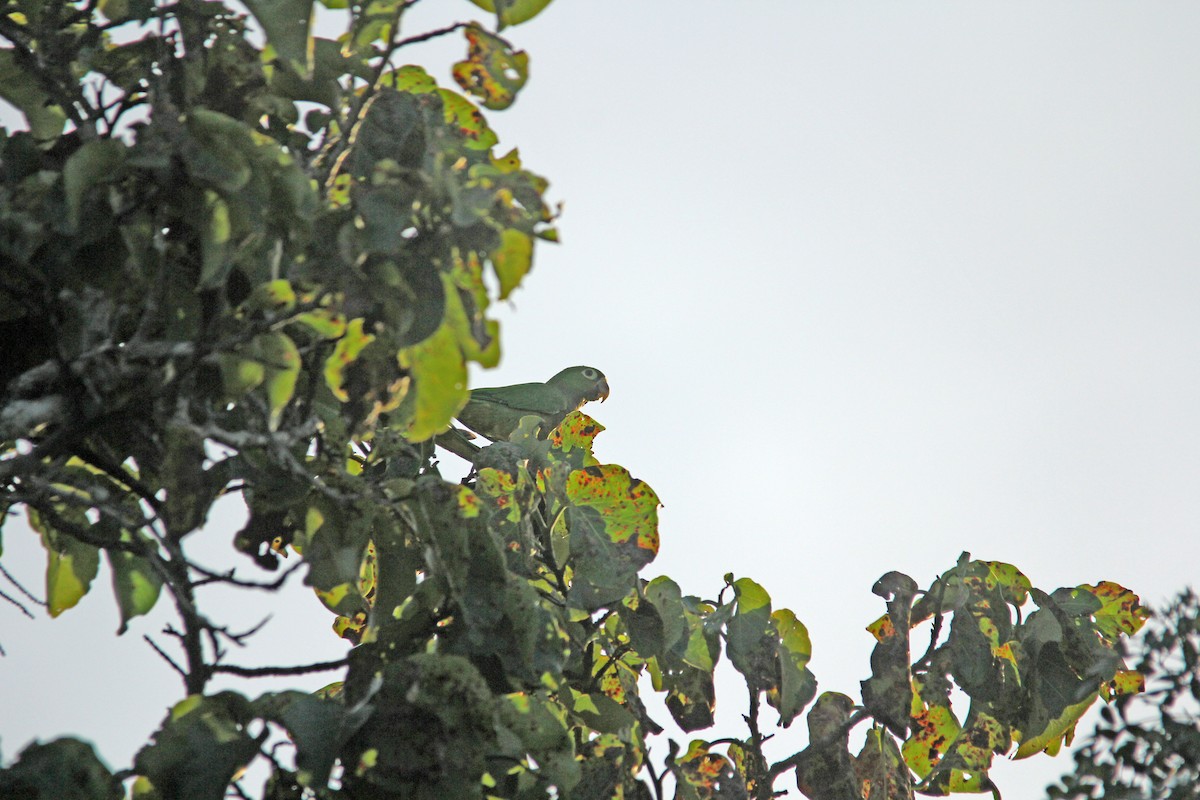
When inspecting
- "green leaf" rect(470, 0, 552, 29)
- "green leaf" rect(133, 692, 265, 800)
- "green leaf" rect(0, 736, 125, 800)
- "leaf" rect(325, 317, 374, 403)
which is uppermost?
"green leaf" rect(470, 0, 552, 29)

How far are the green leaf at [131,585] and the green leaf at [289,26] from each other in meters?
1.02

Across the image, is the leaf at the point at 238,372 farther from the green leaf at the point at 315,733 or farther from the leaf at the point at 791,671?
the leaf at the point at 791,671

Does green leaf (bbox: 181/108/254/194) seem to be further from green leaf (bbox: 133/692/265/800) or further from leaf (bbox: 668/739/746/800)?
leaf (bbox: 668/739/746/800)

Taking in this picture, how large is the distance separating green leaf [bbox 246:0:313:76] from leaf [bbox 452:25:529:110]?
0.27 meters

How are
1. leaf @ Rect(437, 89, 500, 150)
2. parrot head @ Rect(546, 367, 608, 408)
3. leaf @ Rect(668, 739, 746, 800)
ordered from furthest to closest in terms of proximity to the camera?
parrot head @ Rect(546, 367, 608, 408)
leaf @ Rect(668, 739, 746, 800)
leaf @ Rect(437, 89, 500, 150)

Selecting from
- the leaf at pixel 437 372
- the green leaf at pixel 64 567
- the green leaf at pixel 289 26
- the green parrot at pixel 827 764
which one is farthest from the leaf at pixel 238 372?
the green parrot at pixel 827 764

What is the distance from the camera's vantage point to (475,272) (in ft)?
5.74

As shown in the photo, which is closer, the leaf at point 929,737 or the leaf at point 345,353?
the leaf at point 345,353

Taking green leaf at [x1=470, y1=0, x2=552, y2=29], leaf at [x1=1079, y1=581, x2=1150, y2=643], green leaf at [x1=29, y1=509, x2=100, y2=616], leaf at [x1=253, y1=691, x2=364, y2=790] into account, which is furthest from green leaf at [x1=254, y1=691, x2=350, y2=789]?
leaf at [x1=1079, y1=581, x2=1150, y2=643]

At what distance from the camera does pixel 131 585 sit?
7.43ft

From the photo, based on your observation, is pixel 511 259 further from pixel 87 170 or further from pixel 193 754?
pixel 193 754

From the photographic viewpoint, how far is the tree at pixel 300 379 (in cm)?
172

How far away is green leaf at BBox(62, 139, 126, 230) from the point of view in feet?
5.39

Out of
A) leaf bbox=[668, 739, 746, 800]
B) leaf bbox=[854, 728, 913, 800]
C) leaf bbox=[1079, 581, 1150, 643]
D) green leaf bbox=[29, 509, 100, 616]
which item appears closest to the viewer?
green leaf bbox=[29, 509, 100, 616]
